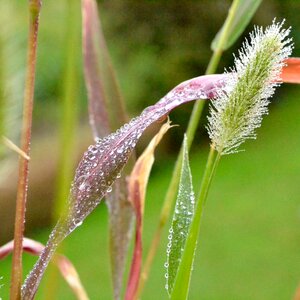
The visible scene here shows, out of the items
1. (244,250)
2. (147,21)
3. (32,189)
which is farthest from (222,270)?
(147,21)

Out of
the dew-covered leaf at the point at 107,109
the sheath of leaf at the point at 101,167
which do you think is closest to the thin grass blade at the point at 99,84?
the dew-covered leaf at the point at 107,109

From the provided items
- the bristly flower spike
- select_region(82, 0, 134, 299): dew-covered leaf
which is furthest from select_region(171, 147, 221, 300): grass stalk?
select_region(82, 0, 134, 299): dew-covered leaf

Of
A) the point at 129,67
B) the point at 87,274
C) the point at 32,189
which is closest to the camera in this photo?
the point at 87,274

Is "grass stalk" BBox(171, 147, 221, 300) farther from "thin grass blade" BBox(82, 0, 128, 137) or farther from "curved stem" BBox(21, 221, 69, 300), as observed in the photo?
"thin grass blade" BBox(82, 0, 128, 137)

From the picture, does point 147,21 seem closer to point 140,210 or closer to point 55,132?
point 55,132

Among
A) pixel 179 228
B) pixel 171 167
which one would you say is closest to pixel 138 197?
pixel 179 228

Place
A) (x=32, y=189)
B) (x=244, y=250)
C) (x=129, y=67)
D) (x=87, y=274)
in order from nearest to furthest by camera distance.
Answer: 1. (x=87, y=274)
2. (x=244, y=250)
3. (x=32, y=189)
4. (x=129, y=67)

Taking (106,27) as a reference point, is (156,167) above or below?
below
